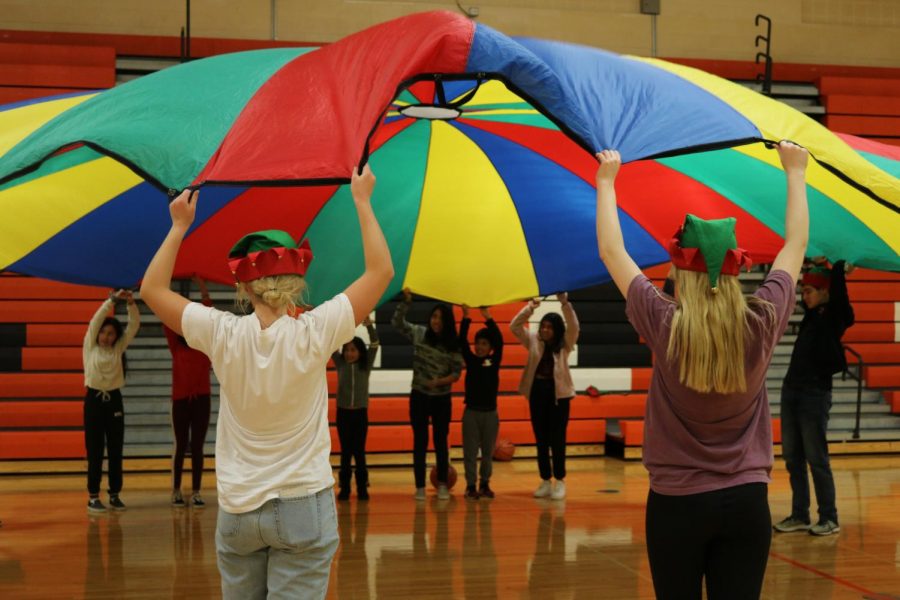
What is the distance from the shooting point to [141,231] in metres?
4.09

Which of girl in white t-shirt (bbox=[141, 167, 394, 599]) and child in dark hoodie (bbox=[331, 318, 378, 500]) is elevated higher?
girl in white t-shirt (bbox=[141, 167, 394, 599])

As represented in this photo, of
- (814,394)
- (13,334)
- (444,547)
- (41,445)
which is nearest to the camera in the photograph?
(444,547)

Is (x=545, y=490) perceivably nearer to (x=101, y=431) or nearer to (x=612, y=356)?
(x=101, y=431)

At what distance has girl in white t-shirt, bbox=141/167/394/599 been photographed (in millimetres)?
2035

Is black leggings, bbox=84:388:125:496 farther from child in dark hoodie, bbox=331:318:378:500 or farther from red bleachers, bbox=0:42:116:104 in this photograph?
red bleachers, bbox=0:42:116:104

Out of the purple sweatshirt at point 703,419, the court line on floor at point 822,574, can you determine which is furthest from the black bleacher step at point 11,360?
the purple sweatshirt at point 703,419

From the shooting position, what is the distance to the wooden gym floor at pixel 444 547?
→ 4301 millimetres

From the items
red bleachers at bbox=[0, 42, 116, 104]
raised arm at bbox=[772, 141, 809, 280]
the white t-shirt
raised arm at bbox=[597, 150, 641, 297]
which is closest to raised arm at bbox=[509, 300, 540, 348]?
raised arm at bbox=[772, 141, 809, 280]

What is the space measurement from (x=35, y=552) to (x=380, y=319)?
484 cm

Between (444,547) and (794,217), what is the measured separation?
327 cm

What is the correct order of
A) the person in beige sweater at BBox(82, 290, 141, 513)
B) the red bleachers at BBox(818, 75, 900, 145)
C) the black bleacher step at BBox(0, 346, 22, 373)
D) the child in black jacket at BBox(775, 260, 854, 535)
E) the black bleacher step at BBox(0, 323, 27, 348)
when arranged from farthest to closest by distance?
the red bleachers at BBox(818, 75, 900, 145) → the black bleacher step at BBox(0, 323, 27, 348) → the black bleacher step at BBox(0, 346, 22, 373) → the person in beige sweater at BBox(82, 290, 141, 513) → the child in black jacket at BBox(775, 260, 854, 535)

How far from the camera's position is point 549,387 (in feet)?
21.6

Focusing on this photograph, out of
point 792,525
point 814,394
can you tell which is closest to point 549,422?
point 792,525

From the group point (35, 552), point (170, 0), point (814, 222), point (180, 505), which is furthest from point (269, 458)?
point (170, 0)
